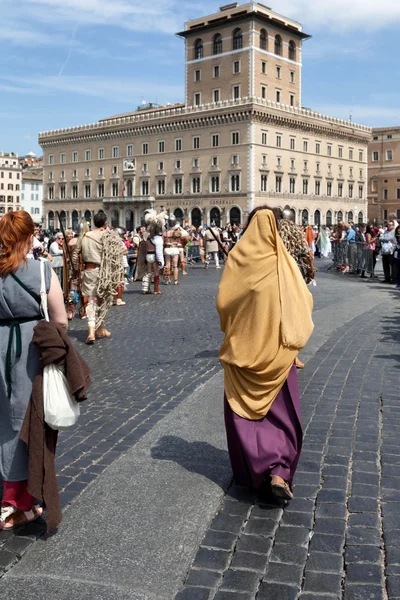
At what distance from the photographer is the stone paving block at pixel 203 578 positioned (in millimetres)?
2635

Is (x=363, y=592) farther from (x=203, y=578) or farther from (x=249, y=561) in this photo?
(x=203, y=578)

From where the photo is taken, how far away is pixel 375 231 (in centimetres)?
1931

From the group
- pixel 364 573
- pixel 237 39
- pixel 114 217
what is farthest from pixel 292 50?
pixel 364 573

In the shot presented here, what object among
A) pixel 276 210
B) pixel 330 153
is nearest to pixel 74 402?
pixel 276 210

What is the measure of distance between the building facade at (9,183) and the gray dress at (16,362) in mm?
112973

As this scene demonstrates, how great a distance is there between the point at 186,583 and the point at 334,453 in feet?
5.56

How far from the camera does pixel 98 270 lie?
8.79m

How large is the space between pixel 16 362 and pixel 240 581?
130 centimetres

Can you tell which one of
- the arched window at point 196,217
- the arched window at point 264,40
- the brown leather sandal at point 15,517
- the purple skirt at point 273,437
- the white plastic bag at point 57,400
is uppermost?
the arched window at point 264,40

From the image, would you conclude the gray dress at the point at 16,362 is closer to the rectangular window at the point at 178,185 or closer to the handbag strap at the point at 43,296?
the handbag strap at the point at 43,296

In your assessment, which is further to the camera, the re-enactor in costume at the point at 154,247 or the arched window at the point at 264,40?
the arched window at the point at 264,40

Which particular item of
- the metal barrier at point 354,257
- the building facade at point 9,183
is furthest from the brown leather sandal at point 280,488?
the building facade at point 9,183

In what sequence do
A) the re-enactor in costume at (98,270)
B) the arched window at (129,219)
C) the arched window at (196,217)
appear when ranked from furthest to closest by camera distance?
the arched window at (129,219) → the arched window at (196,217) → the re-enactor in costume at (98,270)

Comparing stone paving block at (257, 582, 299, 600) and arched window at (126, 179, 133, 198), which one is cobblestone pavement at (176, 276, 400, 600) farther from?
arched window at (126, 179, 133, 198)
